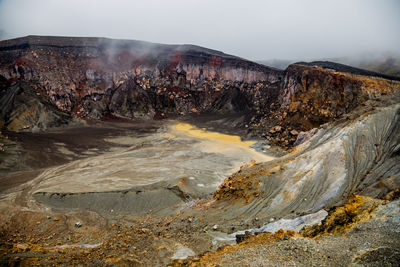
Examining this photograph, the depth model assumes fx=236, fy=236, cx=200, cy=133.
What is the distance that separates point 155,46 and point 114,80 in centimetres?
1999

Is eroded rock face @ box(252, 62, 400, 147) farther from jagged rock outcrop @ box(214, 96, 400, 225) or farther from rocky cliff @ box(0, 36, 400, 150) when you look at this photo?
jagged rock outcrop @ box(214, 96, 400, 225)

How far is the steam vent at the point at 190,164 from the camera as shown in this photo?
10297 millimetres

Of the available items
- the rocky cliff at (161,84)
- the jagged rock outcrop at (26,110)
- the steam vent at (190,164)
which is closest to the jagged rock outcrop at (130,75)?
the rocky cliff at (161,84)

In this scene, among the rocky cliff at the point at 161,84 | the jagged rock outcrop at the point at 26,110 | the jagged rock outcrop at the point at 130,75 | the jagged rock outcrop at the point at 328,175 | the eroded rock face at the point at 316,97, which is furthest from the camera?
the jagged rock outcrop at the point at 130,75

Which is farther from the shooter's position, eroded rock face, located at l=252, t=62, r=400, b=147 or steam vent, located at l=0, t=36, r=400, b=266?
eroded rock face, located at l=252, t=62, r=400, b=147

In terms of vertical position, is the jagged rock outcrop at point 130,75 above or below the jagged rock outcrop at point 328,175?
above

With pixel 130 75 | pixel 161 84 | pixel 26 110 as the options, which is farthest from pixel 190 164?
pixel 130 75

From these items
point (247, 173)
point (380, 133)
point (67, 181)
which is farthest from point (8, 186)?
point (380, 133)

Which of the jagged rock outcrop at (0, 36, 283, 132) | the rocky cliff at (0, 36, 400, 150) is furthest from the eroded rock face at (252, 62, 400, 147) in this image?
the jagged rock outcrop at (0, 36, 283, 132)

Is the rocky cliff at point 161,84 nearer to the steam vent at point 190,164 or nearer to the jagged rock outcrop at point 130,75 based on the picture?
the jagged rock outcrop at point 130,75

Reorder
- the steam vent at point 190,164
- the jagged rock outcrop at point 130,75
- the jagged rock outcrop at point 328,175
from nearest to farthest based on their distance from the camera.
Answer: the steam vent at point 190,164
the jagged rock outcrop at point 328,175
the jagged rock outcrop at point 130,75

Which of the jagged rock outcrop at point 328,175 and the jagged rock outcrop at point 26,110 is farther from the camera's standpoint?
the jagged rock outcrop at point 26,110

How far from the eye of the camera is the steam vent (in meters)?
10.3

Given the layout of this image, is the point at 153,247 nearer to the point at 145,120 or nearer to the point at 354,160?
the point at 354,160
